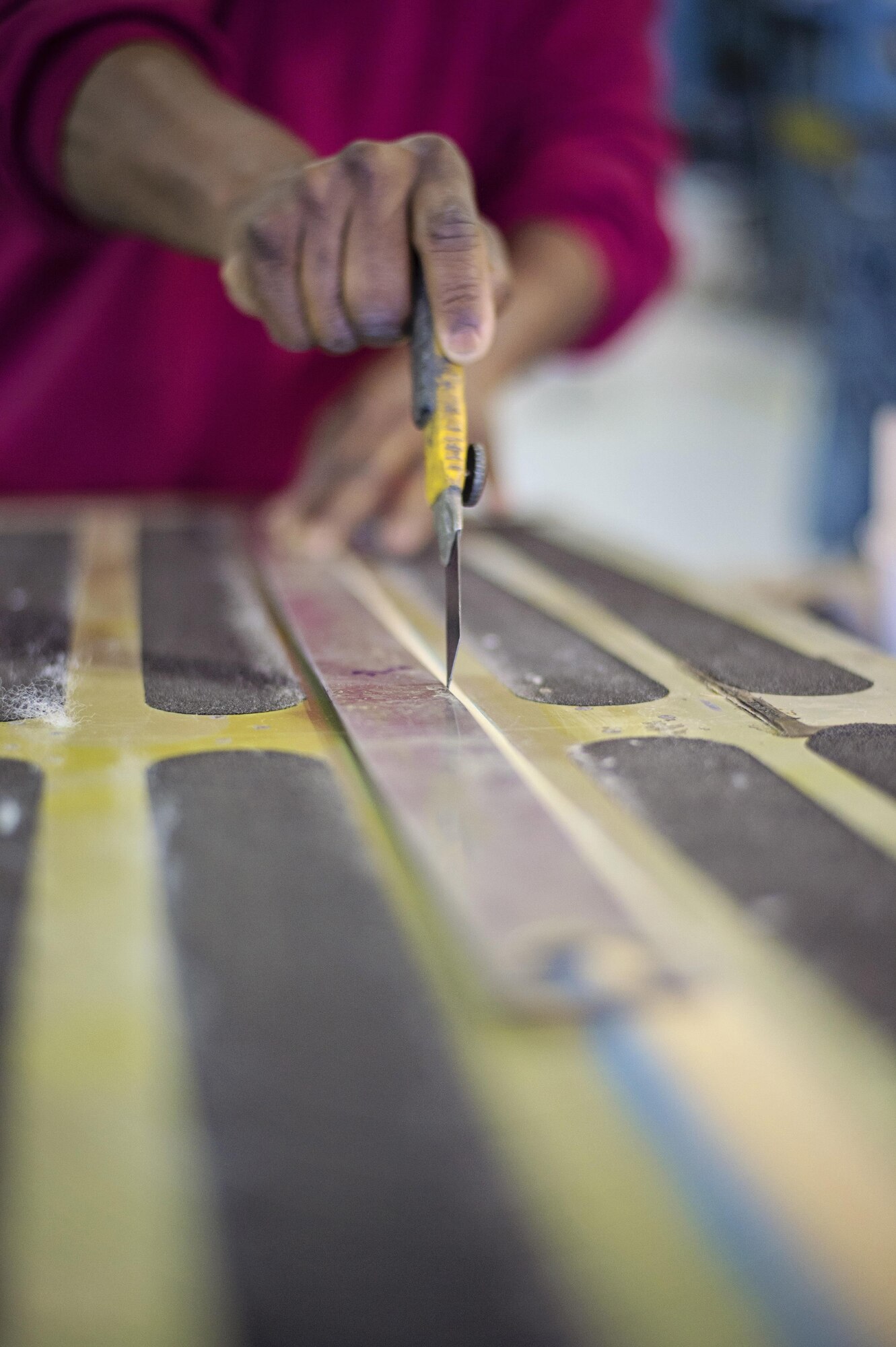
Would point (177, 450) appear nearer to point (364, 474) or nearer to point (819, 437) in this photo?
point (364, 474)

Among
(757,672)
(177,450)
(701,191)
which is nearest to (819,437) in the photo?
(701,191)

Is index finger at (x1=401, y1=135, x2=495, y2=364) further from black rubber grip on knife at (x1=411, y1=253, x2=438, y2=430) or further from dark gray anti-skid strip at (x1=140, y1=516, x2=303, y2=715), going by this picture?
dark gray anti-skid strip at (x1=140, y1=516, x2=303, y2=715)

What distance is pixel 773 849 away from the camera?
1.60 feet

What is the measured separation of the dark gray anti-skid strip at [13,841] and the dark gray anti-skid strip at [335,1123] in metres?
0.06

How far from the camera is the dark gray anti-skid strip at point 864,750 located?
1.90ft

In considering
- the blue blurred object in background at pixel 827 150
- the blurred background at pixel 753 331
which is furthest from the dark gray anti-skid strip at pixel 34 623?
the blue blurred object in background at pixel 827 150

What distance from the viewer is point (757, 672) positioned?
2.49 ft

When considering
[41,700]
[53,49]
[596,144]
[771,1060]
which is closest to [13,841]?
[41,700]

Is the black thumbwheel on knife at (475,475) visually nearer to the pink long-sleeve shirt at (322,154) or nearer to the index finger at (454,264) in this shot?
the index finger at (454,264)

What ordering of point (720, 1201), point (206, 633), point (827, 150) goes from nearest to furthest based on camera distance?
point (720, 1201)
point (206, 633)
point (827, 150)

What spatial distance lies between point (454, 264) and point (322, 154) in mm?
708

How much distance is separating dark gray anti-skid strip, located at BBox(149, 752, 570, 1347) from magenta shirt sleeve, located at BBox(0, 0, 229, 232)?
684 millimetres

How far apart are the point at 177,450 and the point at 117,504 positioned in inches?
4.4

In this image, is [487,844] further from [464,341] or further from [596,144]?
[596,144]
